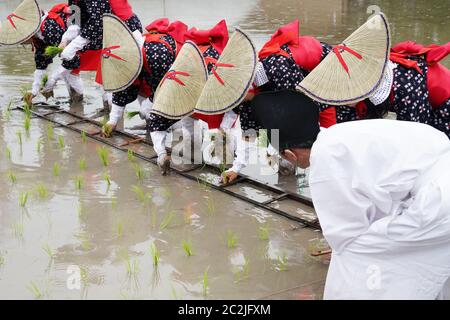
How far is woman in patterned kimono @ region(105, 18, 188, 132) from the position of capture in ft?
17.3

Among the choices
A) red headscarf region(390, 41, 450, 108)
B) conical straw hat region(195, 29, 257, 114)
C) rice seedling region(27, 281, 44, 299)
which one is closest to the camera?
rice seedling region(27, 281, 44, 299)

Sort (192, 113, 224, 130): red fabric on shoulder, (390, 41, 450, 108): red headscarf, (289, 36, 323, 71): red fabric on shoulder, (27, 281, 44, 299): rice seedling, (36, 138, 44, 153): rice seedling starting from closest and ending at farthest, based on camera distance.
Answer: (27, 281, 44, 299): rice seedling
(390, 41, 450, 108): red headscarf
(289, 36, 323, 71): red fabric on shoulder
(192, 113, 224, 130): red fabric on shoulder
(36, 138, 44, 153): rice seedling

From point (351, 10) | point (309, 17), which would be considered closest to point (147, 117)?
point (309, 17)

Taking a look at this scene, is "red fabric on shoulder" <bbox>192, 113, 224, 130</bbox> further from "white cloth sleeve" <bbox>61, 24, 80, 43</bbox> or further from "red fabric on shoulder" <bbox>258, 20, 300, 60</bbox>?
"white cloth sleeve" <bbox>61, 24, 80, 43</bbox>

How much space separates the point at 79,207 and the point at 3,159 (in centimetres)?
118

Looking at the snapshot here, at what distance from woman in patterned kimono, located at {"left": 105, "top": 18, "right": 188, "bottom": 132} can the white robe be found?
2.56 meters

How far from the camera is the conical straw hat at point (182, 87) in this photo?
4.66 meters

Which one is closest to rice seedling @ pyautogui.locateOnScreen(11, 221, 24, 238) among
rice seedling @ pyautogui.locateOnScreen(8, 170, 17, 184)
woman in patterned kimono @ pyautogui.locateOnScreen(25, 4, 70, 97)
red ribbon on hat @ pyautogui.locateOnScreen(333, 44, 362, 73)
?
rice seedling @ pyautogui.locateOnScreen(8, 170, 17, 184)

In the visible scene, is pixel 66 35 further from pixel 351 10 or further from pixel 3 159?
pixel 351 10

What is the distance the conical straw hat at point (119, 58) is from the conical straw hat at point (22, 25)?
1312mm

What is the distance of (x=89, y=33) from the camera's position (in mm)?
6195

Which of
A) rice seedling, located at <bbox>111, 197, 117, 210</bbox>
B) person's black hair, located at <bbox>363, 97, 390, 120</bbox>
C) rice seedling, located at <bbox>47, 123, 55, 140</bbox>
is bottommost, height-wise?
rice seedling, located at <bbox>111, 197, 117, 210</bbox>

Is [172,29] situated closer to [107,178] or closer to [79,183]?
[107,178]

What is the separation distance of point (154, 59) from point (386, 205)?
2.80 m
